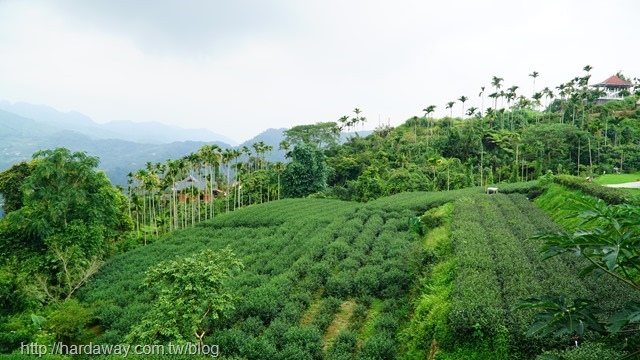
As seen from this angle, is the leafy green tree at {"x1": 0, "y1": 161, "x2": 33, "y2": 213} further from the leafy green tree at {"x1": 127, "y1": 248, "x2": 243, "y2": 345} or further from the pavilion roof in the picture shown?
the pavilion roof

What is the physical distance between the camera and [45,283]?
655 inches

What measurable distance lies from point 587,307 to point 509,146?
49040 mm

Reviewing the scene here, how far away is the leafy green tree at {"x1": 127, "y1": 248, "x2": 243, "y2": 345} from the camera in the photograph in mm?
10440

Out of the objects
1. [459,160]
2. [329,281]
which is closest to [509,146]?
[459,160]

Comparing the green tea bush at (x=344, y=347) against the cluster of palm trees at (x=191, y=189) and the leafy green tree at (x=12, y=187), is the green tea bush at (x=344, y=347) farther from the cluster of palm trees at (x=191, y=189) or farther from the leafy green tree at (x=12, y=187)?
the leafy green tree at (x=12, y=187)

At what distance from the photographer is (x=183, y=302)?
427 inches

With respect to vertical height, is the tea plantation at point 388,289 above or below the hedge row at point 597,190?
below

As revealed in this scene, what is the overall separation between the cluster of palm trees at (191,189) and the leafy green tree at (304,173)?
5.95 feet

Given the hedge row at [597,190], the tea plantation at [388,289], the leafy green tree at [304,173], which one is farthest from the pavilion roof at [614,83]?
the tea plantation at [388,289]

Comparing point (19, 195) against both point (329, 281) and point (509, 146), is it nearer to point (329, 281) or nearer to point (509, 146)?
point (329, 281)

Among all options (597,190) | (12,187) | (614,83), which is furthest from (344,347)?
(614,83)

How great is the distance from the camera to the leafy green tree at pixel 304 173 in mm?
46219

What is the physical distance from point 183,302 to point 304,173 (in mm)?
35897

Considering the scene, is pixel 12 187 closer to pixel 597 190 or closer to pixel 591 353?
pixel 591 353
